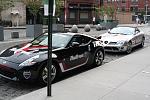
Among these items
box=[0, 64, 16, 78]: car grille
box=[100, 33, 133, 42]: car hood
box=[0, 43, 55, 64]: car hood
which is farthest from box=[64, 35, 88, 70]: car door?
box=[100, 33, 133, 42]: car hood

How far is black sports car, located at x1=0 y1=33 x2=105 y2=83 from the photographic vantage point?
7604mm

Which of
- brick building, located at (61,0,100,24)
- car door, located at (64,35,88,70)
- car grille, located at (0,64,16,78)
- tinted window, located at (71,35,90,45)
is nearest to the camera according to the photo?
car grille, located at (0,64,16,78)

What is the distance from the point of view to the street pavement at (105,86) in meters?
6.85

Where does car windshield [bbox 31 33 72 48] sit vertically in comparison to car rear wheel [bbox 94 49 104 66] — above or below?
above

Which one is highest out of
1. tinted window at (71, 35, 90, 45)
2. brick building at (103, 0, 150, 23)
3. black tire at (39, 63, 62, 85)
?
brick building at (103, 0, 150, 23)

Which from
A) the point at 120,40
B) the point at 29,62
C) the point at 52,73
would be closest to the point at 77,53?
the point at 52,73

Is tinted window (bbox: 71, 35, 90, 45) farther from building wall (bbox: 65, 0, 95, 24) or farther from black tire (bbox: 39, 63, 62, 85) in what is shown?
building wall (bbox: 65, 0, 95, 24)

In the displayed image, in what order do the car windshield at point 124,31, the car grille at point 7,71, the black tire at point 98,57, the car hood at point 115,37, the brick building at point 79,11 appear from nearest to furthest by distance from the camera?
the car grille at point 7,71, the black tire at point 98,57, the car hood at point 115,37, the car windshield at point 124,31, the brick building at point 79,11

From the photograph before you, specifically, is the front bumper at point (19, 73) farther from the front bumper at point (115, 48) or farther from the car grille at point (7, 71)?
the front bumper at point (115, 48)

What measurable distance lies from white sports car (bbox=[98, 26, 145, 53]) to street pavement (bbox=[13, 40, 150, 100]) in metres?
3.68

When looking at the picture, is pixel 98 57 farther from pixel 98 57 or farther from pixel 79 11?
pixel 79 11

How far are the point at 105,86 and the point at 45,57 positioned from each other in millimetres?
1748

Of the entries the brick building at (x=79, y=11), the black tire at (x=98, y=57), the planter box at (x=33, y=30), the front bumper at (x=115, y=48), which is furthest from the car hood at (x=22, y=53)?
the brick building at (x=79, y=11)

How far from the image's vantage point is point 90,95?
6.92 m
